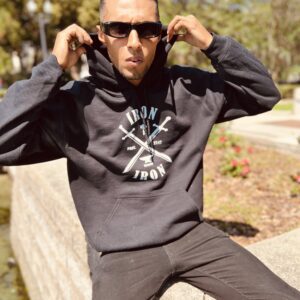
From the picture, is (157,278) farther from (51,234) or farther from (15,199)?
(15,199)

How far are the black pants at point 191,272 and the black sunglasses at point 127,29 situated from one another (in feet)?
4.21

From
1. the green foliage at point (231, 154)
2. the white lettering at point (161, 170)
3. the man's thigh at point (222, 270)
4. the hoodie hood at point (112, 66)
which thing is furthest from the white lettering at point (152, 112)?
the green foliage at point (231, 154)

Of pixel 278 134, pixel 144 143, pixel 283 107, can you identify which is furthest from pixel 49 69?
pixel 283 107

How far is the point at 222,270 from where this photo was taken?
6.91 feet

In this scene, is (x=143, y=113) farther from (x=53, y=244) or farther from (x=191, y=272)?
(x=53, y=244)

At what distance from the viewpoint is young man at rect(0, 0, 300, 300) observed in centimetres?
210

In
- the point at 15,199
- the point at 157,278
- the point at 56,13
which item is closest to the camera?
the point at 157,278

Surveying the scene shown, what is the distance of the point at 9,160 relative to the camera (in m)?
2.21

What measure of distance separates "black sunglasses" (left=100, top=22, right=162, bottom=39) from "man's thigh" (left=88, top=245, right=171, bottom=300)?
4.23 ft

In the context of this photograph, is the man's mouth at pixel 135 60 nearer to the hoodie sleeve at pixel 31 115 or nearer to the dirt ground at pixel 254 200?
the hoodie sleeve at pixel 31 115

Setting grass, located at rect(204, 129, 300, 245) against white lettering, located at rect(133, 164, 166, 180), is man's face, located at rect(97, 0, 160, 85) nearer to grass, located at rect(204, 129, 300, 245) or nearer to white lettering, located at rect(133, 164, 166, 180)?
white lettering, located at rect(133, 164, 166, 180)

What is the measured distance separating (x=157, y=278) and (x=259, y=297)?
22.1 inches

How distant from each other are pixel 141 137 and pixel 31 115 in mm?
686

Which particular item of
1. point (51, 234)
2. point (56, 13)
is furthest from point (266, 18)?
point (51, 234)
